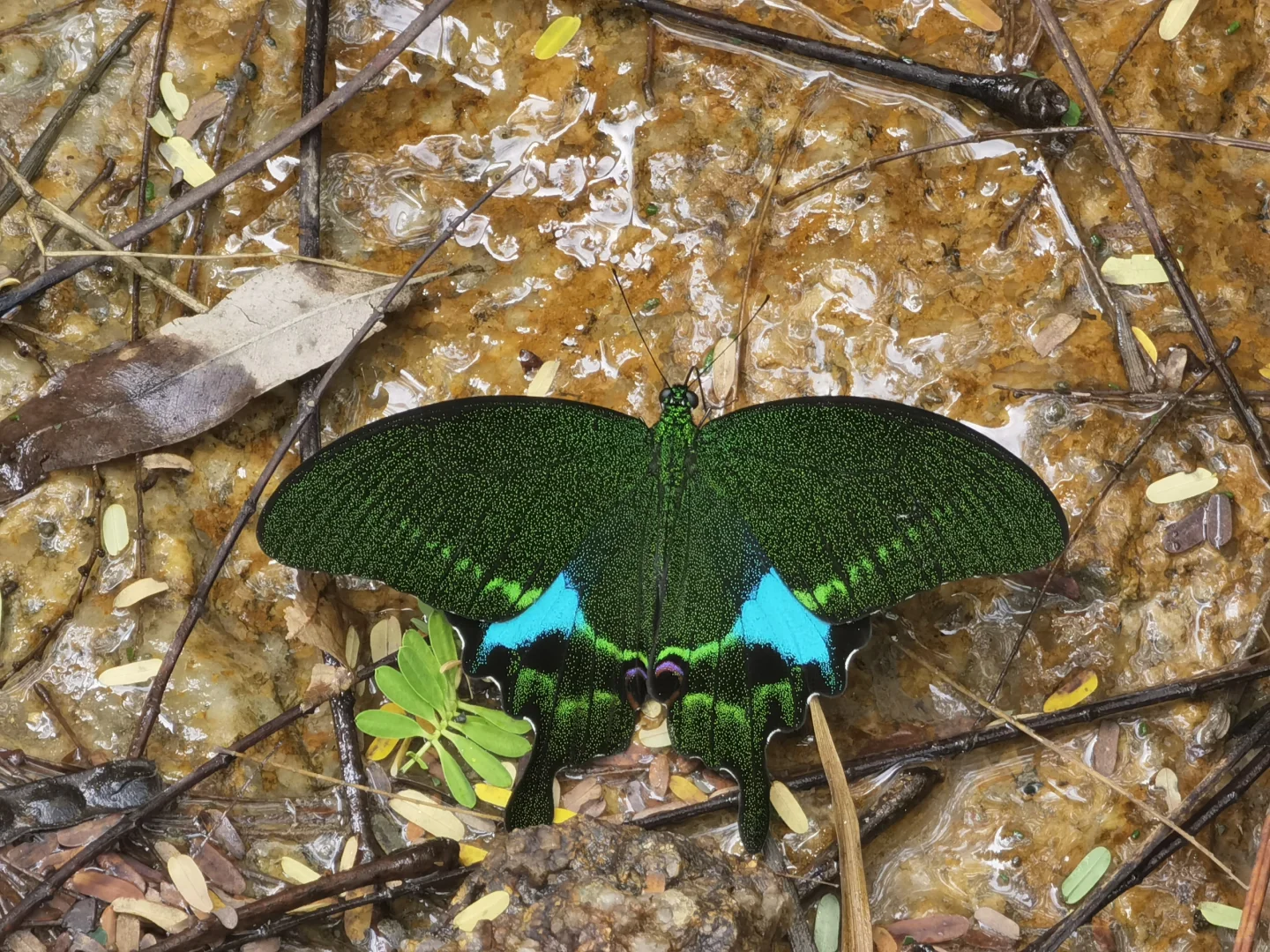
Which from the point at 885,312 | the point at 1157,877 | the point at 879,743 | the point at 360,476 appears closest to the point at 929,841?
the point at 879,743

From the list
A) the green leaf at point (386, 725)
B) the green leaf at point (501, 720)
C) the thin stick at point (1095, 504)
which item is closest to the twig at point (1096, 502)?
the thin stick at point (1095, 504)

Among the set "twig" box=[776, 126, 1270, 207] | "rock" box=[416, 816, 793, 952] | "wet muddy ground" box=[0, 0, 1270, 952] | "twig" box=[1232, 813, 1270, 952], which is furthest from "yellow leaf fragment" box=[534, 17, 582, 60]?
"twig" box=[1232, 813, 1270, 952]

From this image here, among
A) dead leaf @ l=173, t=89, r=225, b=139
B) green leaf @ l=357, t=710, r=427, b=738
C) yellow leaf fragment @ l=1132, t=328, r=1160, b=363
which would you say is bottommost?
green leaf @ l=357, t=710, r=427, b=738

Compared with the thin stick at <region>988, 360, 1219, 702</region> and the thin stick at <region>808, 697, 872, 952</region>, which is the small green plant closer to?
the thin stick at <region>808, 697, 872, 952</region>

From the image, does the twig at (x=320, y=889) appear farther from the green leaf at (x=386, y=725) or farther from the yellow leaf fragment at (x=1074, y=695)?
the yellow leaf fragment at (x=1074, y=695)

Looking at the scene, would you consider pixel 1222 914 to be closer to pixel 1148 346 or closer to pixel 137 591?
pixel 1148 346

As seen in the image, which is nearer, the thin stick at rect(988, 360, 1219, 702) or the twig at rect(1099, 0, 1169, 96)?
the thin stick at rect(988, 360, 1219, 702)
